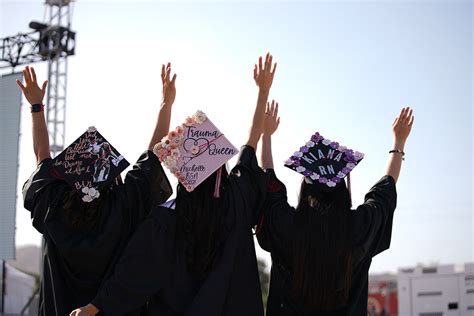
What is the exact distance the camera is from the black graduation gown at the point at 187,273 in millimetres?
3863

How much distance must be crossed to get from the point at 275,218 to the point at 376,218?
58 cm

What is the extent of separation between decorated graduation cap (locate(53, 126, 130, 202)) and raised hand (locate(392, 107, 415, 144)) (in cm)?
172

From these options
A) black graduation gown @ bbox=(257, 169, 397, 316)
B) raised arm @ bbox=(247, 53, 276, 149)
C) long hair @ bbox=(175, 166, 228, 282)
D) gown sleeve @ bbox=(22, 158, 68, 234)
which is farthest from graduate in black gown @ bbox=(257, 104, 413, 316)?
gown sleeve @ bbox=(22, 158, 68, 234)

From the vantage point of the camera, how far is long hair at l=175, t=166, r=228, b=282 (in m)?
3.91

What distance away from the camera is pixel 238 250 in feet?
13.1

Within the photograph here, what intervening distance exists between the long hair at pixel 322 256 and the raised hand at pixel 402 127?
30.9 inches

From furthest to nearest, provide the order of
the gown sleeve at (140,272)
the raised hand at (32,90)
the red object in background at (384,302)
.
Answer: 1. the red object in background at (384,302)
2. the raised hand at (32,90)
3. the gown sleeve at (140,272)

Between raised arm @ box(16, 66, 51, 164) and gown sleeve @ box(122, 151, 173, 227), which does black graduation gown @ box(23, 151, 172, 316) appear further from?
raised arm @ box(16, 66, 51, 164)

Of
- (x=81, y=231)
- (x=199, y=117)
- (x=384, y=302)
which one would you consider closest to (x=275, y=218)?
(x=199, y=117)

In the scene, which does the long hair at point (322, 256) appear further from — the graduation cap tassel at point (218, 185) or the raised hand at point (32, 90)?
the raised hand at point (32, 90)

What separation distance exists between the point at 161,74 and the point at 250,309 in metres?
1.61

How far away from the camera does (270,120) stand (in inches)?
185

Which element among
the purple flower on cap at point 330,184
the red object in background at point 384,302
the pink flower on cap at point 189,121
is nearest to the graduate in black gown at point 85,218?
the pink flower on cap at point 189,121

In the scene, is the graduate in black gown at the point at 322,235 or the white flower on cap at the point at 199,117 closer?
the graduate in black gown at the point at 322,235
